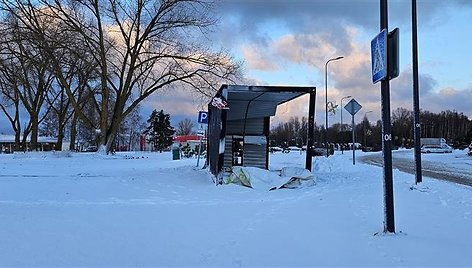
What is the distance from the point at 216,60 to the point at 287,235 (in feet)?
99.1

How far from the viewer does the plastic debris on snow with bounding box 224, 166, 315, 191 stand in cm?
1416

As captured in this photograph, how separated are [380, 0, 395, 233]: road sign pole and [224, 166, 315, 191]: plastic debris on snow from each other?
7.19m

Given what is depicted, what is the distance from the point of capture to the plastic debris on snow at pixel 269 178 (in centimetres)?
1416

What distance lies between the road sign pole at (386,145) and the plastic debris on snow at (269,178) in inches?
283

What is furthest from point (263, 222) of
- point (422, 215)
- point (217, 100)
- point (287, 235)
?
point (217, 100)

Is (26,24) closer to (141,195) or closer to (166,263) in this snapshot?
(141,195)

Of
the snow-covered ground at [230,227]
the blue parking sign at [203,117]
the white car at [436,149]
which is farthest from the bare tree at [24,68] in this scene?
the white car at [436,149]

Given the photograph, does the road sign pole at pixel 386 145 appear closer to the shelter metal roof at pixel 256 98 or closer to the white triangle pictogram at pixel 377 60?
→ the white triangle pictogram at pixel 377 60

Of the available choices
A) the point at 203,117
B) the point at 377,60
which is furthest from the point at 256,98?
the point at 377,60

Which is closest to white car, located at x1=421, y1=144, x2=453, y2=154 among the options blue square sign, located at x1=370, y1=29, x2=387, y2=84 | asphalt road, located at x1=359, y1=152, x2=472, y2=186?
asphalt road, located at x1=359, y1=152, x2=472, y2=186

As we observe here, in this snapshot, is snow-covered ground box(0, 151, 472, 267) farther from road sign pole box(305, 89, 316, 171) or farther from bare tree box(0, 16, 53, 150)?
bare tree box(0, 16, 53, 150)

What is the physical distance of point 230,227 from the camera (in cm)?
789

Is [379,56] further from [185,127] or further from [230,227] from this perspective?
[185,127]

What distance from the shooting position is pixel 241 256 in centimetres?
592
